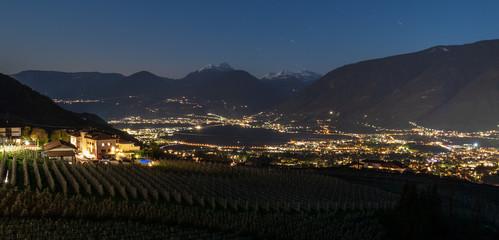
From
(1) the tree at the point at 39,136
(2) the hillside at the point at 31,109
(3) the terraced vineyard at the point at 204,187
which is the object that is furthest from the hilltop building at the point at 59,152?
(2) the hillside at the point at 31,109

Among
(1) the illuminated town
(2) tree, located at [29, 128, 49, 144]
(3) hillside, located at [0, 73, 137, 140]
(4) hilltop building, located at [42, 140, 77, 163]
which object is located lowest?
(1) the illuminated town

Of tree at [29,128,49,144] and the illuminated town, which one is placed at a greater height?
tree at [29,128,49,144]

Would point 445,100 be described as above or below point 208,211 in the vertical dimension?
above

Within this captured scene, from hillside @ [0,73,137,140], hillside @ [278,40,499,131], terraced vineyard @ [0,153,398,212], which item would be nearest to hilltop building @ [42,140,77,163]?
terraced vineyard @ [0,153,398,212]

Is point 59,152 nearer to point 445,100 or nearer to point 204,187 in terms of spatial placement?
point 204,187

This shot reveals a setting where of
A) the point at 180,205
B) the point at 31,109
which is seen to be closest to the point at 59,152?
the point at 180,205

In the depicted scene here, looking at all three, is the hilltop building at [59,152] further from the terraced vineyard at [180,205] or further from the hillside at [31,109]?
the hillside at [31,109]

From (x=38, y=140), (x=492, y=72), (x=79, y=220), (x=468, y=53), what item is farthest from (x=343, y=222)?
(x=468, y=53)

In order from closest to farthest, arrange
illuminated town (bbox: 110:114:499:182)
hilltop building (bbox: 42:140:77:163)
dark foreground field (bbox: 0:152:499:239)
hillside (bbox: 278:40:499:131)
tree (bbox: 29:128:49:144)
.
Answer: dark foreground field (bbox: 0:152:499:239) < hilltop building (bbox: 42:140:77:163) < tree (bbox: 29:128:49:144) < illuminated town (bbox: 110:114:499:182) < hillside (bbox: 278:40:499:131)

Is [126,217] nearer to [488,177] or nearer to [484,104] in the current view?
[488,177]

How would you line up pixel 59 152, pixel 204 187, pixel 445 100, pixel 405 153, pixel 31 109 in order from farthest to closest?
pixel 445 100
pixel 31 109
pixel 405 153
pixel 59 152
pixel 204 187

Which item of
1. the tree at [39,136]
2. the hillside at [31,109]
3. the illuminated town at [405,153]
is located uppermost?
the hillside at [31,109]

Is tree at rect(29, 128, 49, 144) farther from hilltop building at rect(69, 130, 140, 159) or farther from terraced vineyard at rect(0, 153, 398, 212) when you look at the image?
terraced vineyard at rect(0, 153, 398, 212)
